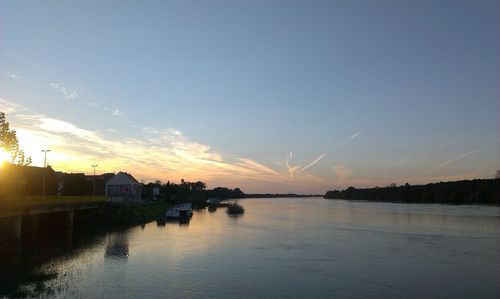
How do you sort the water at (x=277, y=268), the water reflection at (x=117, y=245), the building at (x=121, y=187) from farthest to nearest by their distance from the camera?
the building at (x=121, y=187) < the water reflection at (x=117, y=245) < the water at (x=277, y=268)

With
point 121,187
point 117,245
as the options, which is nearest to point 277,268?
point 117,245

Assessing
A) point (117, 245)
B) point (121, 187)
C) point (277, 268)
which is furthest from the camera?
point (121, 187)

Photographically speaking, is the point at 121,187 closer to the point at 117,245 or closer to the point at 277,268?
the point at 117,245

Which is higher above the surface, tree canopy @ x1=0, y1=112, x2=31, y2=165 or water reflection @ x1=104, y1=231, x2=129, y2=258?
tree canopy @ x1=0, y1=112, x2=31, y2=165

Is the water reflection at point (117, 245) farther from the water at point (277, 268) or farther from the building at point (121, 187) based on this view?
the building at point (121, 187)

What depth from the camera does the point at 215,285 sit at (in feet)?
99.2

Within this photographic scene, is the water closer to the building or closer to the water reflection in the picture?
the water reflection

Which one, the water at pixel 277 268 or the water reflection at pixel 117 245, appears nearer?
the water at pixel 277 268

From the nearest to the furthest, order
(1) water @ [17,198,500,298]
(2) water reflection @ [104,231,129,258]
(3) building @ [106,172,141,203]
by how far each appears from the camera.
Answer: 1. (1) water @ [17,198,500,298]
2. (2) water reflection @ [104,231,129,258]
3. (3) building @ [106,172,141,203]

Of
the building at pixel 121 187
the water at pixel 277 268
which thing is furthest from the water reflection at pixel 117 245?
the building at pixel 121 187

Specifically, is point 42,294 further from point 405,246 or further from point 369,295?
point 405,246

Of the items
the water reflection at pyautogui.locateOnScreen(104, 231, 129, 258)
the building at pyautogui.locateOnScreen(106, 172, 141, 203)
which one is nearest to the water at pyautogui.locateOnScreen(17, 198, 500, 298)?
the water reflection at pyautogui.locateOnScreen(104, 231, 129, 258)

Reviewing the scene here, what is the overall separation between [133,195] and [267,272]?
9112cm

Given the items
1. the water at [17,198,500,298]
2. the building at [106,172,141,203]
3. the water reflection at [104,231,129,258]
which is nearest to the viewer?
the water at [17,198,500,298]
